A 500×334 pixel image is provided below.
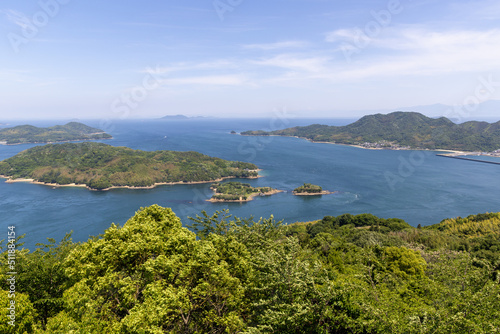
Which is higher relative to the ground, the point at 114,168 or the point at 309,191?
the point at 114,168

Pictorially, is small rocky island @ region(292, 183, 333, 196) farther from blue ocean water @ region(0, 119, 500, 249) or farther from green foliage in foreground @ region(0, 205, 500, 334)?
green foliage in foreground @ region(0, 205, 500, 334)

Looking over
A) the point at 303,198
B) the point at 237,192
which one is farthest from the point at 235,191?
the point at 303,198

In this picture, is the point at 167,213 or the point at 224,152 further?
the point at 224,152

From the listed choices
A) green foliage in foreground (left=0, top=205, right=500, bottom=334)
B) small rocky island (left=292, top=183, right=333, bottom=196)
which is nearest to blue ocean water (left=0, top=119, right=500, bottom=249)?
small rocky island (left=292, top=183, right=333, bottom=196)

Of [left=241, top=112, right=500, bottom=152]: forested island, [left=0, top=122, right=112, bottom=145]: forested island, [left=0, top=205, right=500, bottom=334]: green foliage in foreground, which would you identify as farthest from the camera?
[left=0, top=122, right=112, bottom=145]: forested island

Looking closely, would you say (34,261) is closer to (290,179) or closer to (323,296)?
(323,296)

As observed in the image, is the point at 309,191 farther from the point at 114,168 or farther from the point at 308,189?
the point at 114,168

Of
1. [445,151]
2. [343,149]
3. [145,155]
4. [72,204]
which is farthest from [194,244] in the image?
[445,151]
